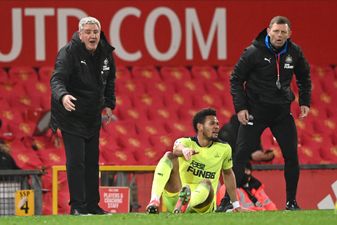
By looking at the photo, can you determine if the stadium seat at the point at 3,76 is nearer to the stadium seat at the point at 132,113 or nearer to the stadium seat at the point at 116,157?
the stadium seat at the point at 132,113

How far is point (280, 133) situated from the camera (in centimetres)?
1023

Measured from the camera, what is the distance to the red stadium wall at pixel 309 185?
12.7m

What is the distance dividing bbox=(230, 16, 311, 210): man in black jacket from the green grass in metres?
0.79

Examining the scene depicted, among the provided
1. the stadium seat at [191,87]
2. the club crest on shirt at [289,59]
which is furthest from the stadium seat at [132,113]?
the club crest on shirt at [289,59]

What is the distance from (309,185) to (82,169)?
3943 millimetres

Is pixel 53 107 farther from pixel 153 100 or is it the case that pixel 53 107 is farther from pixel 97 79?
Answer: pixel 153 100

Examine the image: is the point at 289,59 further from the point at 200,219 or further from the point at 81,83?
the point at 200,219

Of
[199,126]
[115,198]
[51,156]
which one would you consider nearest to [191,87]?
[51,156]

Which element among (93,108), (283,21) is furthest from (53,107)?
(283,21)

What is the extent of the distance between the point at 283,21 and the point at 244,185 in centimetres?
269

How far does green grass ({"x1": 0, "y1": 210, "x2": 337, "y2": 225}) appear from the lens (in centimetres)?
850

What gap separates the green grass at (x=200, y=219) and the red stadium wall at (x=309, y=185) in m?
3.08

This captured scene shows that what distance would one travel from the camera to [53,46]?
635 inches

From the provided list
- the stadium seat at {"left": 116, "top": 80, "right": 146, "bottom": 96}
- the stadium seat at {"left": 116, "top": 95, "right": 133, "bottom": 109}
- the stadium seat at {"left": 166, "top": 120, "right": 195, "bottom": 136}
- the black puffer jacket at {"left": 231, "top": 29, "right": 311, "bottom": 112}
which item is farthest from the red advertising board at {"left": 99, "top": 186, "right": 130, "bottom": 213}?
the stadium seat at {"left": 116, "top": 80, "right": 146, "bottom": 96}
